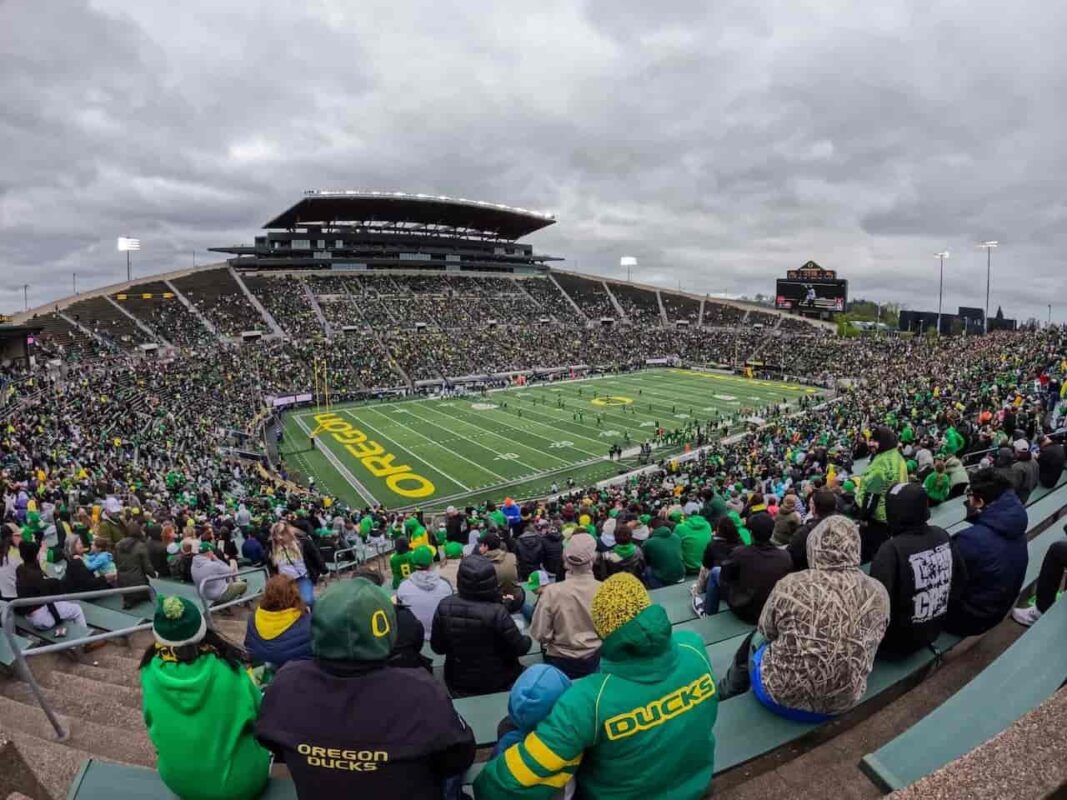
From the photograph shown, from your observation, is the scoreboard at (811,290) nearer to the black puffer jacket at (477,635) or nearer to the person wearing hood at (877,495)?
the person wearing hood at (877,495)

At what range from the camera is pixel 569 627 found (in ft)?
12.3

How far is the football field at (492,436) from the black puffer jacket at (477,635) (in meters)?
21.3

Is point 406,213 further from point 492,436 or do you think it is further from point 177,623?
point 177,623

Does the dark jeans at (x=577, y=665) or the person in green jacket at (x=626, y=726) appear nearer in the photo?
the person in green jacket at (x=626, y=726)

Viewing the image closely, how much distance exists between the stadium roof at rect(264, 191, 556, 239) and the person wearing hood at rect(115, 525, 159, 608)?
2639 inches

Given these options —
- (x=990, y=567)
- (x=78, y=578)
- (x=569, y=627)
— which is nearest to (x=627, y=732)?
(x=569, y=627)

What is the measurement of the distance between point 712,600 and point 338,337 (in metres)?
55.9

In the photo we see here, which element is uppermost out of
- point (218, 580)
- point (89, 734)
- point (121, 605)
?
point (89, 734)

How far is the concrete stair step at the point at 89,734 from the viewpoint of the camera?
3.62 metres

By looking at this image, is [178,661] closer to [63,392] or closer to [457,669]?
[457,669]

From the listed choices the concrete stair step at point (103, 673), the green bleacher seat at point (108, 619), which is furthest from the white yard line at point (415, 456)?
the concrete stair step at point (103, 673)

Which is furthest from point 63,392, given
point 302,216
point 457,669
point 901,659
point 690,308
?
point 690,308

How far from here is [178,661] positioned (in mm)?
2553

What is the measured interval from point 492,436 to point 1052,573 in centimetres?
3201
